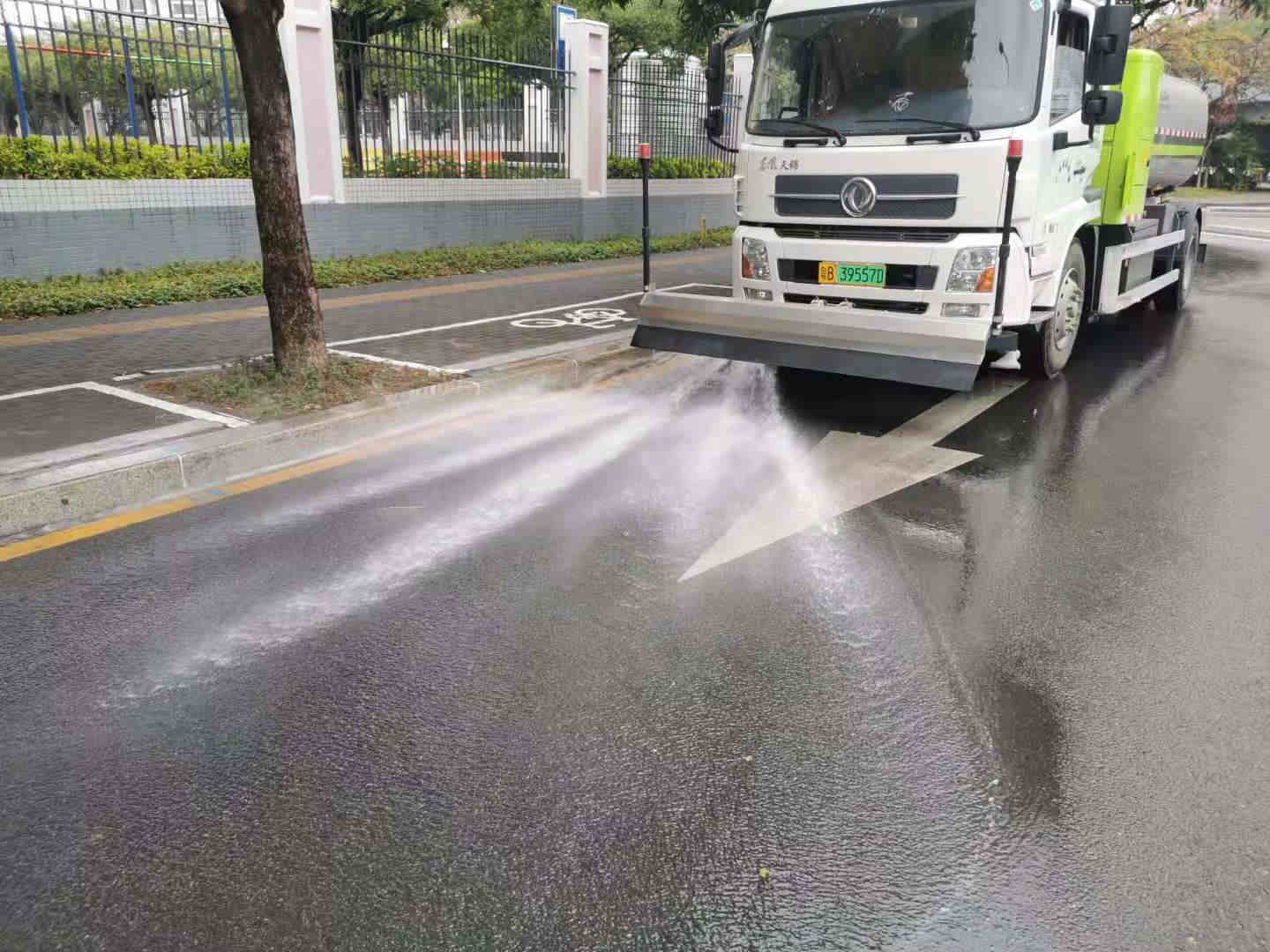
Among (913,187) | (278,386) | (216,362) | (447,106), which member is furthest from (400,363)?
(447,106)

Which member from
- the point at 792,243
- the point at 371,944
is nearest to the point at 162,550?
the point at 371,944

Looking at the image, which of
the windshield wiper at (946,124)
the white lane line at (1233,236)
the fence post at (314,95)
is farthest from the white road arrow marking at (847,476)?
the white lane line at (1233,236)

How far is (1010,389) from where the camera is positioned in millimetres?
8094

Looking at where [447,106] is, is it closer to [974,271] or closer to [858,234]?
[858,234]

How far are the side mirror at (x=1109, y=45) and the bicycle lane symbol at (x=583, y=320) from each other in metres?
4.72

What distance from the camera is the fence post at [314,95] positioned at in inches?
513

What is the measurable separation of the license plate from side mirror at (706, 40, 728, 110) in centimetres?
214

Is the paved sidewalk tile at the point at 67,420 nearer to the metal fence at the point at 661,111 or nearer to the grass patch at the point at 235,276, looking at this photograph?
the grass patch at the point at 235,276

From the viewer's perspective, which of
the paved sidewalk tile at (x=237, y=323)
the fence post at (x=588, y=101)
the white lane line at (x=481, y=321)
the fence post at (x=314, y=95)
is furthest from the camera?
the fence post at (x=588, y=101)

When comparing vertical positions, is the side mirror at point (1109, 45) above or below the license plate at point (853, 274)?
above

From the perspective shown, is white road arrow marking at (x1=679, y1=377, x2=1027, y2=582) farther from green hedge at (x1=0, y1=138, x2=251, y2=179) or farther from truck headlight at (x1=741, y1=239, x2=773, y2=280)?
green hedge at (x1=0, y1=138, x2=251, y2=179)

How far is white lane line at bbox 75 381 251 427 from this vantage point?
6.28 m

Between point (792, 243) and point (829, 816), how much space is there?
17.7 ft

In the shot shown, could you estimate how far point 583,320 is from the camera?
409 inches
